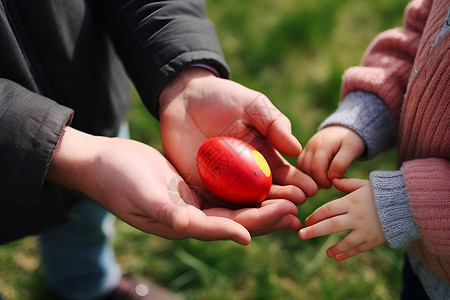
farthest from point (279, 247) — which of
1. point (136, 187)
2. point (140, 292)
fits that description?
point (136, 187)

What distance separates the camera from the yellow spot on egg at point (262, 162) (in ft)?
4.09

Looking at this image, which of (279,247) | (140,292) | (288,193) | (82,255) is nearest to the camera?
(288,193)

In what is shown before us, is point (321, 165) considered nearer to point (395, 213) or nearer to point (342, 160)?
point (342, 160)

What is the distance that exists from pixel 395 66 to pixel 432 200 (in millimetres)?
486

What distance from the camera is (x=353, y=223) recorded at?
3.49ft

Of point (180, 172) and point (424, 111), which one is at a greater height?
point (424, 111)

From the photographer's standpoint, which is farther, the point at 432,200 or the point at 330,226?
the point at 330,226

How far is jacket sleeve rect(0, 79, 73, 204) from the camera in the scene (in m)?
1.00

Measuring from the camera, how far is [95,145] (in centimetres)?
113

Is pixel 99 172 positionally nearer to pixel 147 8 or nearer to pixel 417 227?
pixel 147 8

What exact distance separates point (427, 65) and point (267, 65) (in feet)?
5.51

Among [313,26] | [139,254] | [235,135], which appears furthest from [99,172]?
[313,26]

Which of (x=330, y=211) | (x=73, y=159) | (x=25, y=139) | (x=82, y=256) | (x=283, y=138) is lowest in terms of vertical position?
(x=82, y=256)

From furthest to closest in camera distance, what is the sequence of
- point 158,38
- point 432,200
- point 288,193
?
point 158,38, point 288,193, point 432,200
